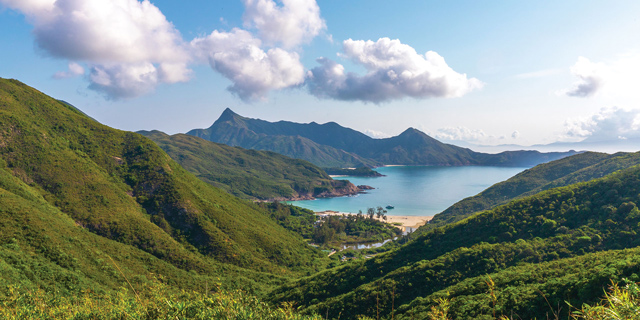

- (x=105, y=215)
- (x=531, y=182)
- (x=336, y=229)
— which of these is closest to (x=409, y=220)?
(x=336, y=229)

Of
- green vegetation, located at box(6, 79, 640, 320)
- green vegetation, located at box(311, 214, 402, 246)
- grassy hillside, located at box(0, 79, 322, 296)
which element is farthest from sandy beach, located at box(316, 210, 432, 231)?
grassy hillside, located at box(0, 79, 322, 296)

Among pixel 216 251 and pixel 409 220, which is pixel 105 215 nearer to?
pixel 216 251

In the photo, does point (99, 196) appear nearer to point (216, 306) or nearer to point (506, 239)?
point (216, 306)

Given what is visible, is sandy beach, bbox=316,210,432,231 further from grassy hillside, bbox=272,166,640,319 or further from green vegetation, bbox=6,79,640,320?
grassy hillside, bbox=272,166,640,319

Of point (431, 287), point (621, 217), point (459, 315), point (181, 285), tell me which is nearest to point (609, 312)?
point (459, 315)

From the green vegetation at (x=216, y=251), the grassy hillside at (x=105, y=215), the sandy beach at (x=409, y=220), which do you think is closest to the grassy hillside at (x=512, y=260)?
the green vegetation at (x=216, y=251)
